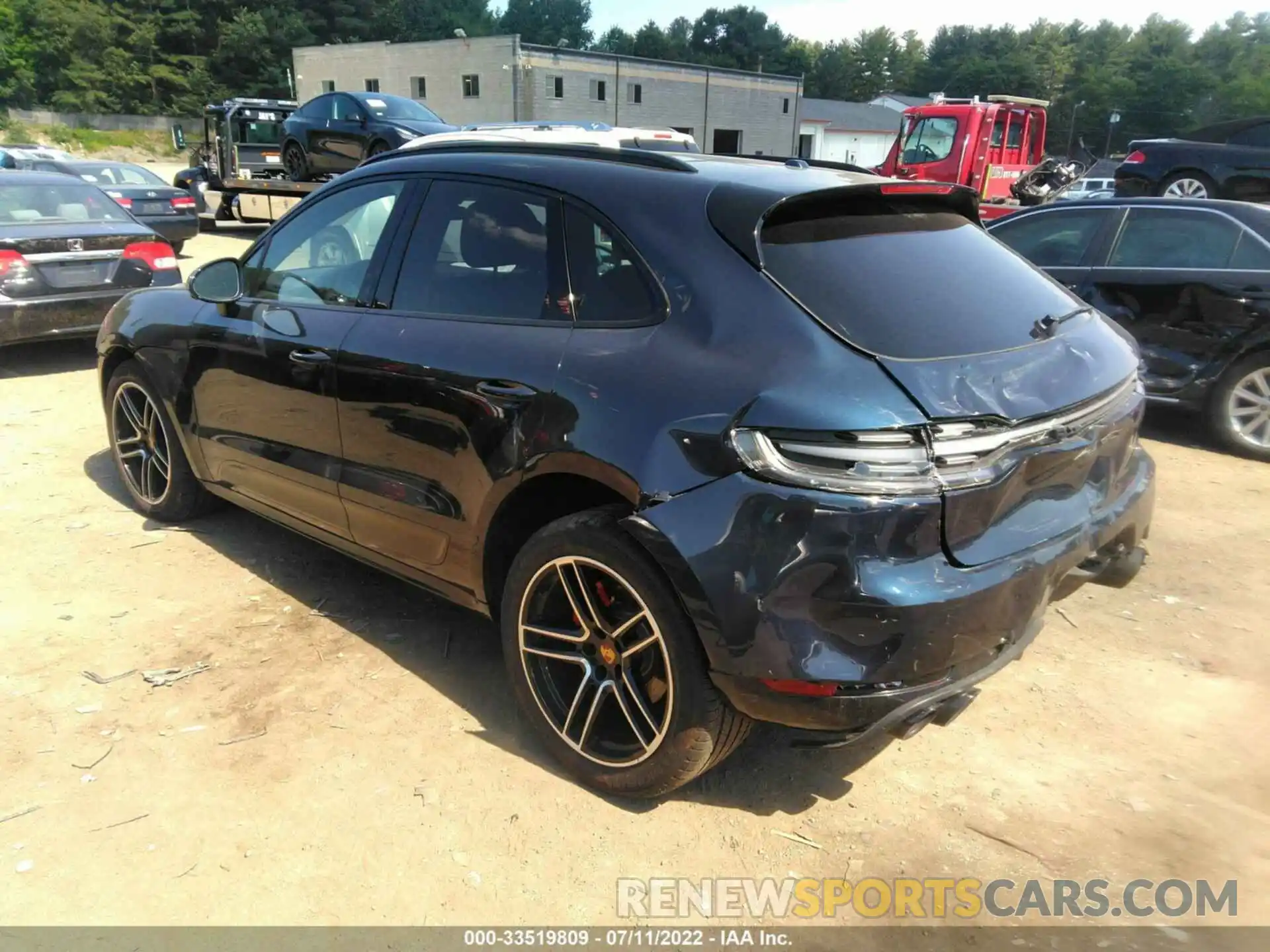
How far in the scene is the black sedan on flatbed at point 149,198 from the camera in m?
14.4

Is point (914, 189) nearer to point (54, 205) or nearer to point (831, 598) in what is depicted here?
point (831, 598)

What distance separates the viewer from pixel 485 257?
10.1ft

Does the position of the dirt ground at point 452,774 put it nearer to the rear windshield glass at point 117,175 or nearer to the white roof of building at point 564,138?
the white roof of building at point 564,138

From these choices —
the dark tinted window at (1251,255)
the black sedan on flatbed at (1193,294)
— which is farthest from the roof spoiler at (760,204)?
the dark tinted window at (1251,255)

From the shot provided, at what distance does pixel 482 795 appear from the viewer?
2.80 meters

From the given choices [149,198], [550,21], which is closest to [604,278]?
[149,198]

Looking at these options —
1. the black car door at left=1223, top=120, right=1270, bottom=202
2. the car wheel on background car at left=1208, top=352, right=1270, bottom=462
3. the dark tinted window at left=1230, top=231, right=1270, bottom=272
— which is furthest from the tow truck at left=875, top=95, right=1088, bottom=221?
the car wheel on background car at left=1208, top=352, right=1270, bottom=462

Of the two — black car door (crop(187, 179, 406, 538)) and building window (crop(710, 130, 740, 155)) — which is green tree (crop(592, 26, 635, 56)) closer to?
building window (crop(710, 130, 740, 155))

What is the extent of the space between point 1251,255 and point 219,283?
246 inches

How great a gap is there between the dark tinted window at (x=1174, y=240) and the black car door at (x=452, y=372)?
17.4ft

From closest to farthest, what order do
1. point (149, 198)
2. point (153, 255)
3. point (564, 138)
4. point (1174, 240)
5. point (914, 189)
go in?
1. point (914, 189)
2. point (564, 138)
3. point (1174, 240)
4. point (153, 255)
5. point (149, 198)

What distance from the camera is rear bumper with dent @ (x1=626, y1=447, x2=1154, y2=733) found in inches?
85.6

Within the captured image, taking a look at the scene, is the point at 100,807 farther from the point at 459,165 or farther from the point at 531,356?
the point at 459,165

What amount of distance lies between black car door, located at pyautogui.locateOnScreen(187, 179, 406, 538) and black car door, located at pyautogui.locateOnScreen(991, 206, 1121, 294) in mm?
Answer: 4855
